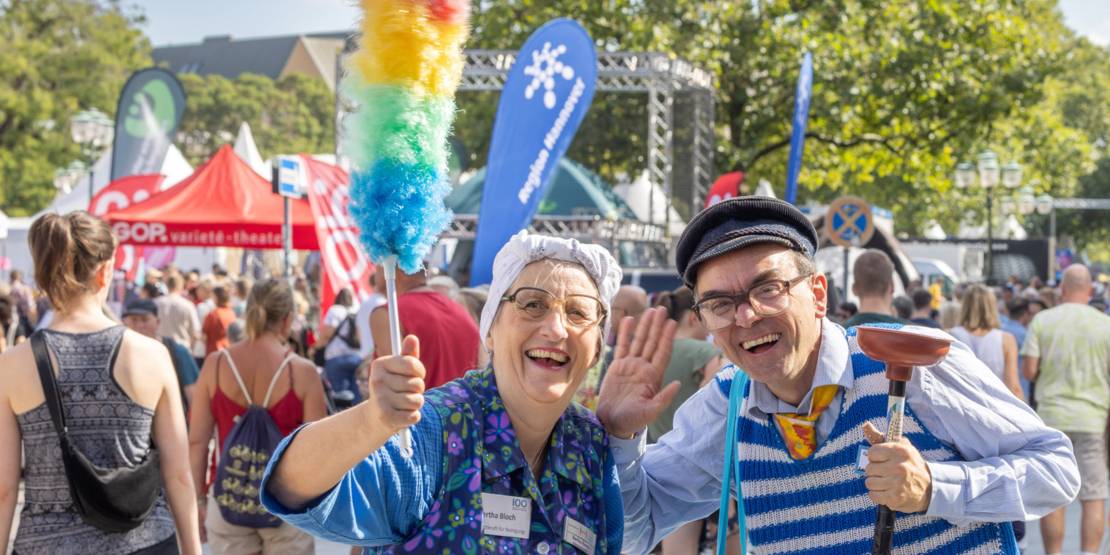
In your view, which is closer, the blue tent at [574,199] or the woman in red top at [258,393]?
the woman in red top at [258,393]

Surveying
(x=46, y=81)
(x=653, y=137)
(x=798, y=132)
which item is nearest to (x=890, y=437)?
(x=798, y=132)

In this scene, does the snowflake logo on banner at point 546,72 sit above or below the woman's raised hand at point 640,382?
above

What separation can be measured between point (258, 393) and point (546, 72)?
5.51 metres

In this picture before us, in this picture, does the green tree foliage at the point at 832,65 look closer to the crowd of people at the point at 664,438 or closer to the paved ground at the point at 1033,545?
the paved ground at the point at 1033,545

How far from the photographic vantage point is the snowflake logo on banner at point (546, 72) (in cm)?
1047

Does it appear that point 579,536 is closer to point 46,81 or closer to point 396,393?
point 396,393

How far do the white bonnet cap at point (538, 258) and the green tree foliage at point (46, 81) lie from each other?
40006mm

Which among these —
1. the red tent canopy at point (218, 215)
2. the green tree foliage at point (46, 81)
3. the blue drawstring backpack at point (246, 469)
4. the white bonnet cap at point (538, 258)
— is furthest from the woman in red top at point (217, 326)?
the green tree foliage at point (46, 81)

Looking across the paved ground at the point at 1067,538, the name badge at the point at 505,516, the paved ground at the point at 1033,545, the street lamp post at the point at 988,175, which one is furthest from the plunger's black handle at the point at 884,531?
the street lamp post at the point at 988,175

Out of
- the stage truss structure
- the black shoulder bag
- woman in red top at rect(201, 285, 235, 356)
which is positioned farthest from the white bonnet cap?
the stage truss structure

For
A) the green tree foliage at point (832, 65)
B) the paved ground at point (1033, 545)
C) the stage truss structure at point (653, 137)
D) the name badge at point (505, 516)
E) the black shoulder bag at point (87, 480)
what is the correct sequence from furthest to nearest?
the green tree foliage at point (832, 65)
the stage truss structure at point (653, 137)
the paved ground at point (1033, 545)
the black shoulder bag at point (87, 480)
the name badge at point (505, 516)

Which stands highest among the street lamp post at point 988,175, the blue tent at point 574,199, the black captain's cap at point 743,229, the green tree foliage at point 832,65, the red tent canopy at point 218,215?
the green tree foliage at point 832,65

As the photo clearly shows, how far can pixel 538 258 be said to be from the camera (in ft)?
8.85

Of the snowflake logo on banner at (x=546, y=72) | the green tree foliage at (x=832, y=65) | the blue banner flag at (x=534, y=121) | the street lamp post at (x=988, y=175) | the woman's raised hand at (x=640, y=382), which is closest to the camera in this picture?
the woman's raised hand at (x=640, y=382)
